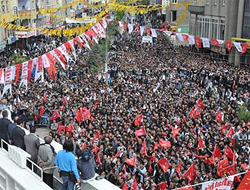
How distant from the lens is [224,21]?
37.2 metres

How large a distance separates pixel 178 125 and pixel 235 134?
8.48ft

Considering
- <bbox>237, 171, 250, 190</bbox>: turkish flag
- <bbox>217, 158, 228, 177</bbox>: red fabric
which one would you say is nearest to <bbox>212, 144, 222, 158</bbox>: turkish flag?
<bbox>217, 158, 228, 177</bbox>: red fabric

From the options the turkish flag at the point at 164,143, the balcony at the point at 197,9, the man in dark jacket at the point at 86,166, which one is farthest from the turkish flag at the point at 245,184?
the balcony at the point at 197,9

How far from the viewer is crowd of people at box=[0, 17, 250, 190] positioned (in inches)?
511

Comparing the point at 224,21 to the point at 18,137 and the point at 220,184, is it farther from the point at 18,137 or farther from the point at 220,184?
the point at 18,137

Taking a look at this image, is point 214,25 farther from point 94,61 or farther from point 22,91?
point 22,91

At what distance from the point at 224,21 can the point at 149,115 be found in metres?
21.2

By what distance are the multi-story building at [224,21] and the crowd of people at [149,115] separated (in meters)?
5.07

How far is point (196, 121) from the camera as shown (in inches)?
692

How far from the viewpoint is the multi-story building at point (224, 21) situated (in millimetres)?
34562

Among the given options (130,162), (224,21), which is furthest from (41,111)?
(224,21)

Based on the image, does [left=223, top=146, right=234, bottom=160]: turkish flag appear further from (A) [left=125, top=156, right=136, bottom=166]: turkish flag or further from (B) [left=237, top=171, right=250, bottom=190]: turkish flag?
(B) [left=237, top=171, right=250, bottom=190]: turkish flag

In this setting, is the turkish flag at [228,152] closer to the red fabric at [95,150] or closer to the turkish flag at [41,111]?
the red fabric at [95,150]

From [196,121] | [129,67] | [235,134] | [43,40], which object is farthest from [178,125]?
[43,40]
